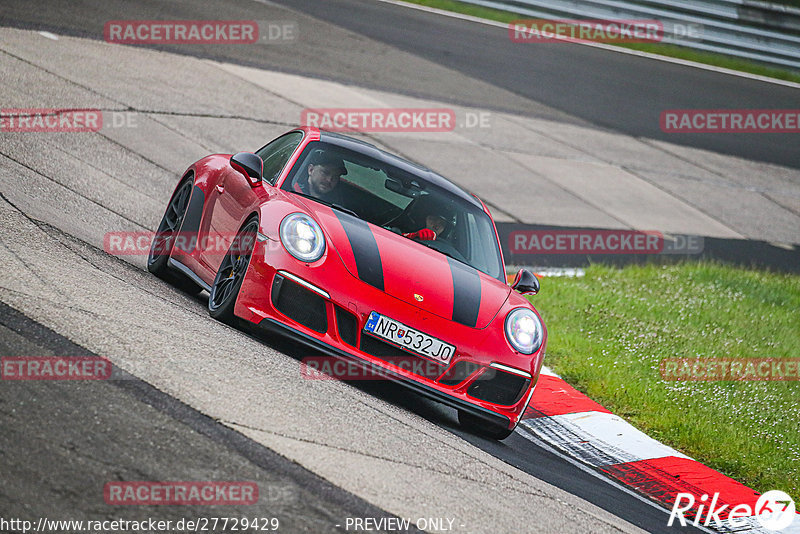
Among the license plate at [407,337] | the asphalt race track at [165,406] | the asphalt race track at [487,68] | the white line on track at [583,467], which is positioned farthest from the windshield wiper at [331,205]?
the asphalt race track at [487,68]

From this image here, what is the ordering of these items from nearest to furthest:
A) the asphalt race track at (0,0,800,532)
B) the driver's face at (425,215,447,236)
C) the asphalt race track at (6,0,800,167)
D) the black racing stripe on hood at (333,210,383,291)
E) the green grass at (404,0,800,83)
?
1. the asphalt race track at (0,0,800,532)
2. the black racing stripe on hood at (333,210,383,291)
3. the driver's face at (425,215,447,236)
4. the asphalt race track at (6,0,800,167)
5. the green grass at (404,0,800,83)

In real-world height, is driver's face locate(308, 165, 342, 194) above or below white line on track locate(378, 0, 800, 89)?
below

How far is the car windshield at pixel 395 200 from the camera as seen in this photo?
661 cm

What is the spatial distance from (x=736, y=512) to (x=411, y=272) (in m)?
2.46

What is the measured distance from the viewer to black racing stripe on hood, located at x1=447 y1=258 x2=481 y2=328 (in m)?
5.79

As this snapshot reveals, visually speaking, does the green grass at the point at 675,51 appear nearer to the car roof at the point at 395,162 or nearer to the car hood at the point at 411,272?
the car roof at the point at 395,162

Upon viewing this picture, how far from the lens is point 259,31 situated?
1834 cm

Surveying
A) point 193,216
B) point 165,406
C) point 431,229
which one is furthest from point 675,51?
point 165,406

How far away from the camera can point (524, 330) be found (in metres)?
6.01

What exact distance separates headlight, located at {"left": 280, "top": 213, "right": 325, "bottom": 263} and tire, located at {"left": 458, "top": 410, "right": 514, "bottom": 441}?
1.35 meters

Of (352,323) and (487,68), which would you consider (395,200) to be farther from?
(487,68)

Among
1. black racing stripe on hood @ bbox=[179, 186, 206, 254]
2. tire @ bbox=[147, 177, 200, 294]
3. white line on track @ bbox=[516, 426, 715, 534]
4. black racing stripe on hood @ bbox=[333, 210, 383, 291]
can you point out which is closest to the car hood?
black racing stripe on hood @ bbox=[333, 210, 383, 291]

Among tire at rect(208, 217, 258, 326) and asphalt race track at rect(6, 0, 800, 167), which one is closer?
tire at rect(208, 217, 258, 326)

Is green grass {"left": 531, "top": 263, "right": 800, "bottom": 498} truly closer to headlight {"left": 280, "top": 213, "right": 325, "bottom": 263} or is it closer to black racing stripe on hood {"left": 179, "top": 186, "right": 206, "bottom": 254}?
headlight {"left": 280, "top": 213, "right": 325, "bottom": 263}
